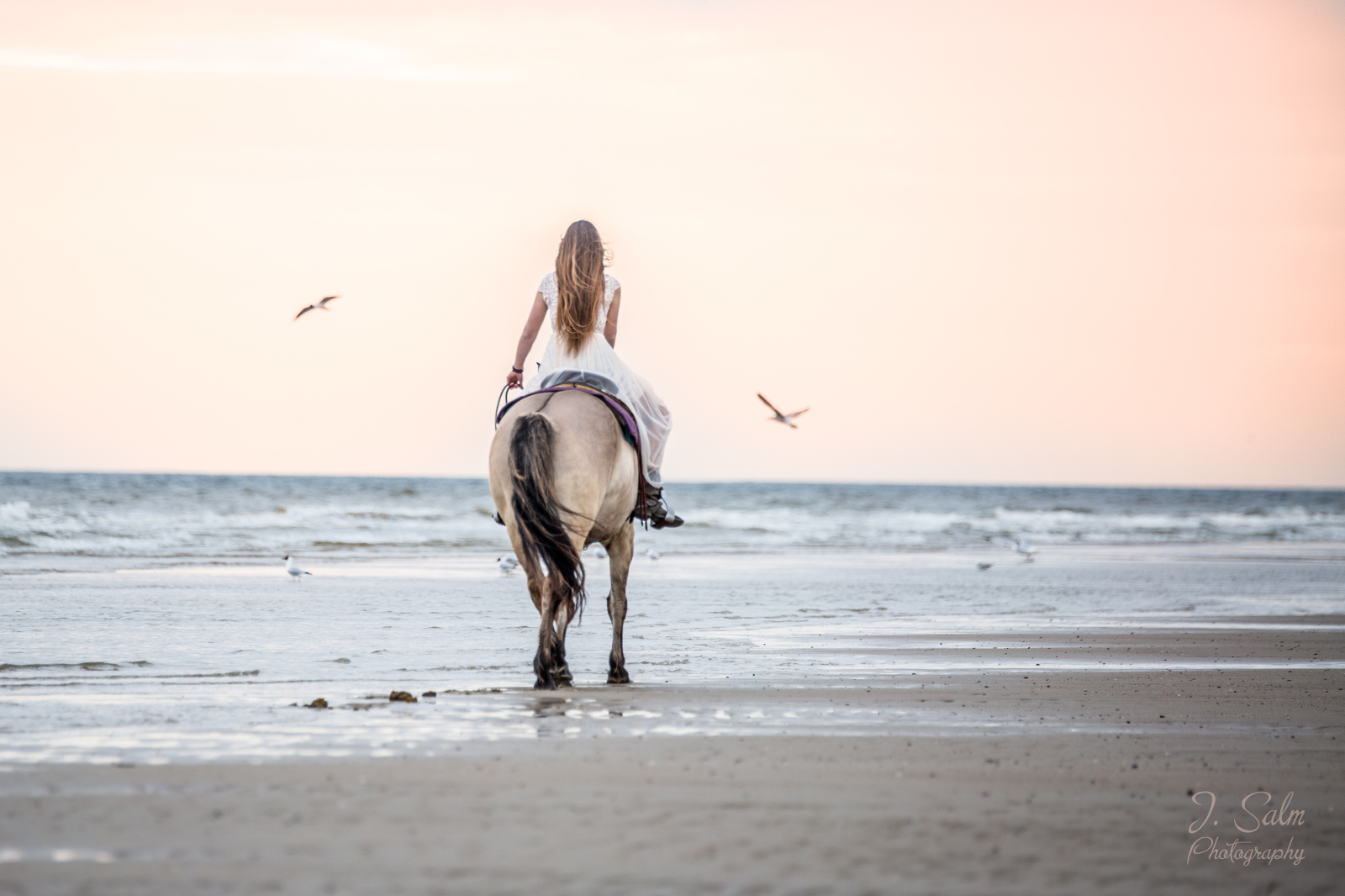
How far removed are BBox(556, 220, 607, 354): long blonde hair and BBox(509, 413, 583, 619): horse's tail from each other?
0.85 metres

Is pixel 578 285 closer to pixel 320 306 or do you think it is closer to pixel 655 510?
pixel 655 510

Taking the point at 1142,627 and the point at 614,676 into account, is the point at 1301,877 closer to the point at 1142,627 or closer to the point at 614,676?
the point at 614,676

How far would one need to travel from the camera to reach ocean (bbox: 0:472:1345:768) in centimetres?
473

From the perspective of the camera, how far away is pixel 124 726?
449cm

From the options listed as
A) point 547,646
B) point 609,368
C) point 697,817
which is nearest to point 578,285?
point 609,368

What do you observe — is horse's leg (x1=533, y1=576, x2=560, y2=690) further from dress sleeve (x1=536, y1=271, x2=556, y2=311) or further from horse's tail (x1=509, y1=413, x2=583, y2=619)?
dress sleeve (x1=536, y1=271, x2=556, y2=311)

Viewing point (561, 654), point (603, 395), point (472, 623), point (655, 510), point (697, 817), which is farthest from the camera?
point (472, 623)

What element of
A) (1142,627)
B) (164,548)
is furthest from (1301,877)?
(164,548)

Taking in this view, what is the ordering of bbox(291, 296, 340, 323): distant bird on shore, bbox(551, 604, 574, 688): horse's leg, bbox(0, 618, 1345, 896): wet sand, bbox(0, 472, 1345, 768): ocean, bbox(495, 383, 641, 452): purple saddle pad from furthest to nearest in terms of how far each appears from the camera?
bbox(291, 296, 340, 323): distant bird on shore → bbox(495, 383, 641, 452): purple saddle pad → bbox(551, 604, 574, 688): horse's leg → bbox(0, 472, 1345, 768): ocean → bbox(0, 618, 1345, 896): wet sand

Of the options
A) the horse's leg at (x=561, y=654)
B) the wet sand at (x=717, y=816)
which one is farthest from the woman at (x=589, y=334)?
the wet sand at (x=717, y=816)

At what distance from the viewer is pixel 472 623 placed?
959 centimetres

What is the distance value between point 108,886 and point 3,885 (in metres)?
0.21

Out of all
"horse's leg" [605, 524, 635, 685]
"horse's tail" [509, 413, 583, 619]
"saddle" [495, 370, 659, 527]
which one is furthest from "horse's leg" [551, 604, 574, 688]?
"saddle" [495, 370, 659, 527]

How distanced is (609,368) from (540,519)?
1.20m
